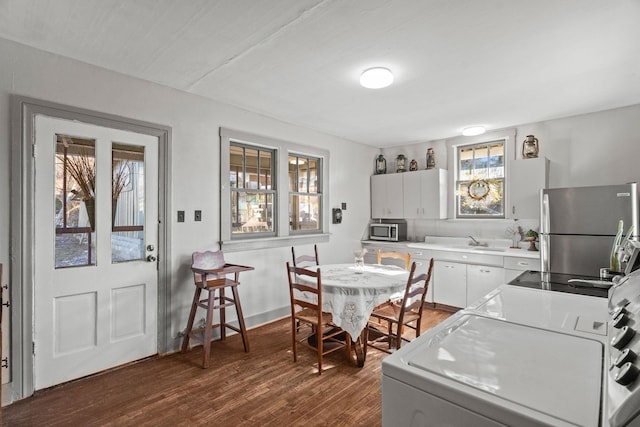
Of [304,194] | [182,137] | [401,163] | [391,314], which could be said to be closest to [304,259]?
[304,194]

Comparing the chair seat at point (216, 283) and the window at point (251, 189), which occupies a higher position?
the window at point (251, 189)

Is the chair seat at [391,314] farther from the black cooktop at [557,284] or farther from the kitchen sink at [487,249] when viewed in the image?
the kitchen sink at [487,249]

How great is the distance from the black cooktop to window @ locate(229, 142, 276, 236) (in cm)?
274

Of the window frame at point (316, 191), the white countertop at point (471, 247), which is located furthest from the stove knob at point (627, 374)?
the window frame at point (316, 191)

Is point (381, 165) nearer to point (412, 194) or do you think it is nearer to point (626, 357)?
point (412, 194)

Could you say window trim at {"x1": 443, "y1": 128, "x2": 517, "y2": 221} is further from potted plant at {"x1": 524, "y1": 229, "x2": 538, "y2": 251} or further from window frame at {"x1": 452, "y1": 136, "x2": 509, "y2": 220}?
potted plant at {"x1": 524, "y1": 229, "x2": 538, "y2": 251}

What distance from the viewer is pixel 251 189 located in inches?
148

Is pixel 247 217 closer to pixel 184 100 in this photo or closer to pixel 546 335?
pixel 184 100

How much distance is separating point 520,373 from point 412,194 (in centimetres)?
431

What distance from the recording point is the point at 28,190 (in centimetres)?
230

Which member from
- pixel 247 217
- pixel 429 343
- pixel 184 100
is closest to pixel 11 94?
pixel 184 100

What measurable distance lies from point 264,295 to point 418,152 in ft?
10.9

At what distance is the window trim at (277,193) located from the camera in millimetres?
3434

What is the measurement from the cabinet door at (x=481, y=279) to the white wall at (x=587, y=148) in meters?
0.72
